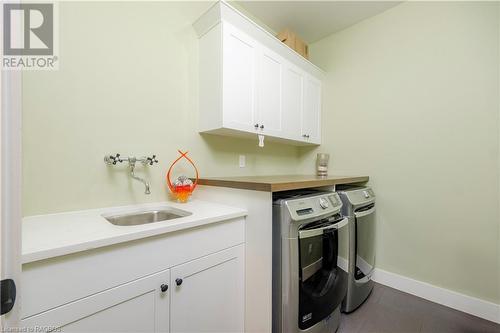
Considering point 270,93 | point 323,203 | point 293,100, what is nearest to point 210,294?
point 323,203

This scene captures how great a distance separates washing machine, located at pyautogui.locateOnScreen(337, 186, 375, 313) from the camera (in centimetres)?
168

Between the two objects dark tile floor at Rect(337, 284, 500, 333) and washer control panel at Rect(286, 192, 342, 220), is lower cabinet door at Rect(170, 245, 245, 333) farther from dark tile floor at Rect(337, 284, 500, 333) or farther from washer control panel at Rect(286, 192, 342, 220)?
dark tile floor at Rect(337, 284, 500, 333)

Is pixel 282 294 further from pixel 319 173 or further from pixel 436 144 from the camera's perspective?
pixel 436 144

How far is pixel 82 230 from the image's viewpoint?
3.08 feet

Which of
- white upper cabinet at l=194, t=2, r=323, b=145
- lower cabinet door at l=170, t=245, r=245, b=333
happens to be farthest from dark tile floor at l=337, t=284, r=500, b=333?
white upper cabinet at l=194, t=2, r=323, b=145

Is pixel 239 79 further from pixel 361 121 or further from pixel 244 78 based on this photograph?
pixel 361 121

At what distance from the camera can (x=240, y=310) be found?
4.35ft

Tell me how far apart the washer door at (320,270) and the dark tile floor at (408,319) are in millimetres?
270

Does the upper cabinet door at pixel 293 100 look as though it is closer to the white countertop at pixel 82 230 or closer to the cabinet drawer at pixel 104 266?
the white countertop at pixel 82 230

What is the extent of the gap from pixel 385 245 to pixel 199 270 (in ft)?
6.27

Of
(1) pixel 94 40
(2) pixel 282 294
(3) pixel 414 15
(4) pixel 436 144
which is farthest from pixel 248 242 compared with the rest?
(3) pixel 414 15

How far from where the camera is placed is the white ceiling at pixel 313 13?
2.15 m

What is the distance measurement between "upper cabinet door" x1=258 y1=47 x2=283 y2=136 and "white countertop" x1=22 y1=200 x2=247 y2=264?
3.13 ft

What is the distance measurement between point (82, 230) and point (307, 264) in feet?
3.71
